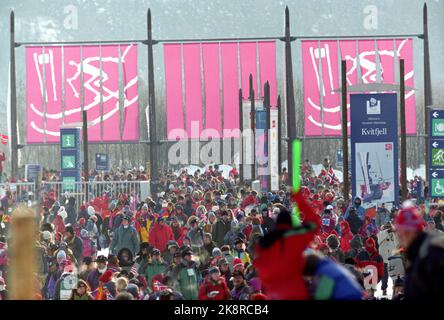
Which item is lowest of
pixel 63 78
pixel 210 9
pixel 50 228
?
pixel 50 228

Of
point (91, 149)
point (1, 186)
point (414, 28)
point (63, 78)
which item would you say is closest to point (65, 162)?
point (1, 186)

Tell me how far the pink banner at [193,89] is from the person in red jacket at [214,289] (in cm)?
4452

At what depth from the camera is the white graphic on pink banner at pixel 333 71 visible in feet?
185

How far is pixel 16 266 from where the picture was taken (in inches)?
219

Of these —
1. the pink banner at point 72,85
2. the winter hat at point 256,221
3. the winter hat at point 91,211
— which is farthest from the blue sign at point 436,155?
the pink banner at point 72,85

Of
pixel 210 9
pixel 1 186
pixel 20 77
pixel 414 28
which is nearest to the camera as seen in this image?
pixel 1 186

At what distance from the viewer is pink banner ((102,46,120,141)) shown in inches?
2265

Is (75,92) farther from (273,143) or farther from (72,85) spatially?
(273,143)

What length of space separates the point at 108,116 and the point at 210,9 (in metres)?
124

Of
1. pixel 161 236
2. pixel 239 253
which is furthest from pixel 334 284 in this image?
pixel 161 236

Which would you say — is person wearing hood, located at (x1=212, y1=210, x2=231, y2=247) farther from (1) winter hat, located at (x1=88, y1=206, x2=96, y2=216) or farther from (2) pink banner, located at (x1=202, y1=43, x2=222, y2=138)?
(2) pink banner, located at (x1=202, y1=43, x2=222, y2=138)

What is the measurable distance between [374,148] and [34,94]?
33370 mm
